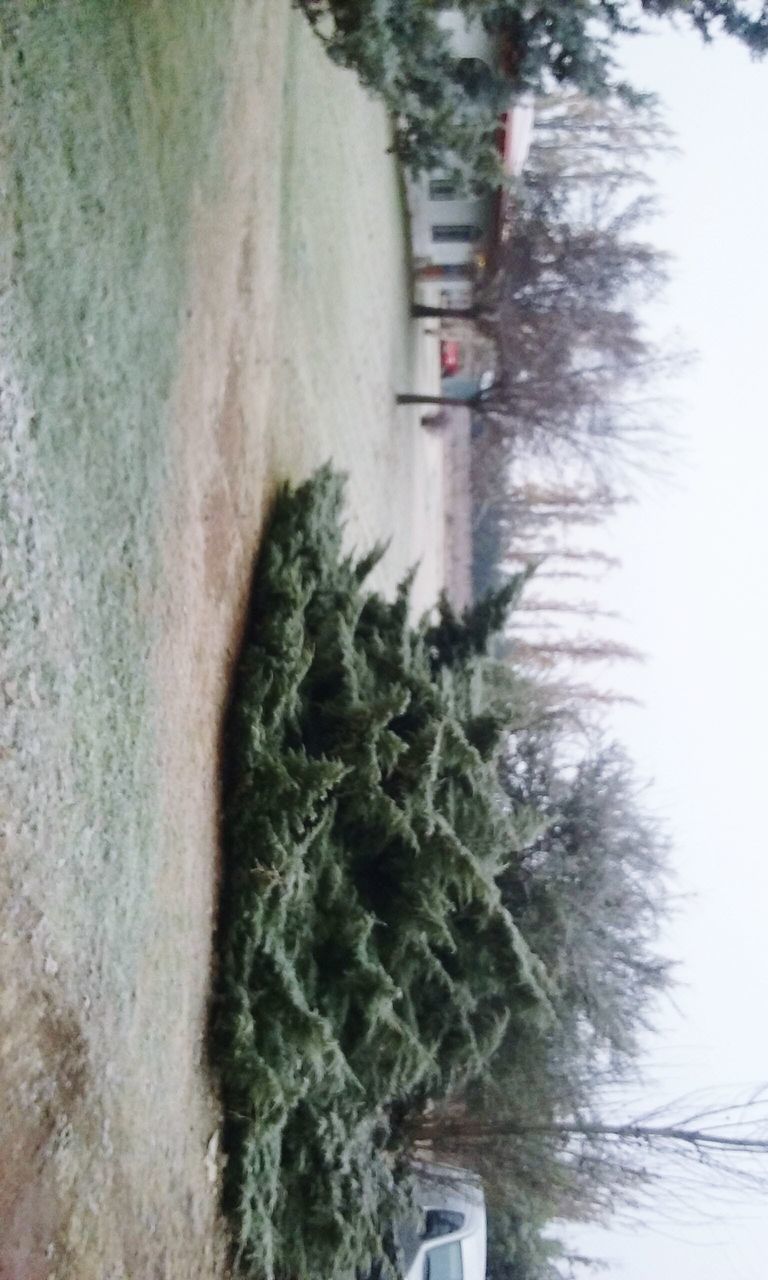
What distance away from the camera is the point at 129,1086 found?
15.9 feet

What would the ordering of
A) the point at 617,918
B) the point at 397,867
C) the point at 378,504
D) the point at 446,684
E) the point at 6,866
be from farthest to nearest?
the point at 378,504
the point at 617,918
the point at 446,684
the point at 397,867
the point at 6,866

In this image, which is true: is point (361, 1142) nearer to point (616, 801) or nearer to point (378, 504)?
point (616, 801)

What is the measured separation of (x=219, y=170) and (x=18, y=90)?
7.97 feet

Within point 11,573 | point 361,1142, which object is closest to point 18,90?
point 11,573

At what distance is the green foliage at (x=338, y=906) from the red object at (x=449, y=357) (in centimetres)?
1024

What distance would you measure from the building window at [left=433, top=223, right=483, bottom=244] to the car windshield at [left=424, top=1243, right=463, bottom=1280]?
11.4 metres

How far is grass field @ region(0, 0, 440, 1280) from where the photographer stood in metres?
3.99

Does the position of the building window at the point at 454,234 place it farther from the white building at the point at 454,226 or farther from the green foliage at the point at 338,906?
the green foliage at the point at 338,906

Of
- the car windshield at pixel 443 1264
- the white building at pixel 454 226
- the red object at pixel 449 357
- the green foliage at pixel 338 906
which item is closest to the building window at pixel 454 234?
the white building at pixel 454 226

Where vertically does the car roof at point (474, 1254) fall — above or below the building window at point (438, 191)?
below

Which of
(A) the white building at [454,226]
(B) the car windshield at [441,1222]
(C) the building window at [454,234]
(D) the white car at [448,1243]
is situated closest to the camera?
(D) the white car at [448,1243]

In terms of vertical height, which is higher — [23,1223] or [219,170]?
[219,170]

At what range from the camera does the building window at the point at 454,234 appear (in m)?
13.8

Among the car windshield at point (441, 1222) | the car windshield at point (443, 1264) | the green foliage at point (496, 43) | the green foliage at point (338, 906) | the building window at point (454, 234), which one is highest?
the building window at point (454, 234)
